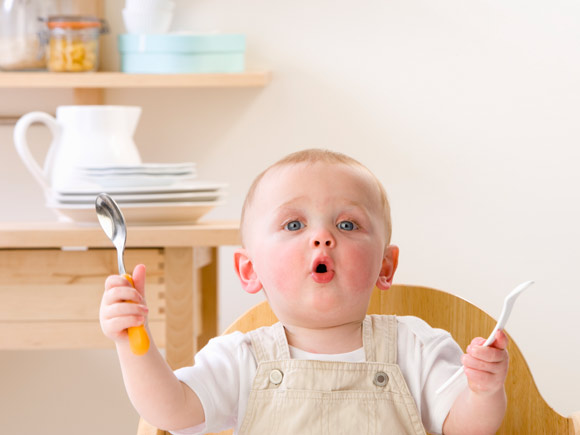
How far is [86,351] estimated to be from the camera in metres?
2.01

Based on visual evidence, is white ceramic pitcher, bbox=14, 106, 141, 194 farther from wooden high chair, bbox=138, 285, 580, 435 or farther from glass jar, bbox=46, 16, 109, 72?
wooden high chair, bbox=138, 285, 580, 435

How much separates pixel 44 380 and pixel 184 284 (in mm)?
730

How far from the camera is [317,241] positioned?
86 centimetres

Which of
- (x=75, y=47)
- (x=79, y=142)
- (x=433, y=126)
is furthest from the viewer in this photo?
(x=433, y=126)

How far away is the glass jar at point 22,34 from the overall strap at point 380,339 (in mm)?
1105

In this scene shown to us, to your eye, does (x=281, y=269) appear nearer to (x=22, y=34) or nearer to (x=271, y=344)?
(x=271, y=344)

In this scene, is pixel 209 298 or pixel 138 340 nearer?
pixel 138 340

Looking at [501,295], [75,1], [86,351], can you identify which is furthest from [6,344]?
[501,295]

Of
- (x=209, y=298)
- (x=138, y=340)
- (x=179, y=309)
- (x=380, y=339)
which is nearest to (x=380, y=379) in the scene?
(x=380, y=339)

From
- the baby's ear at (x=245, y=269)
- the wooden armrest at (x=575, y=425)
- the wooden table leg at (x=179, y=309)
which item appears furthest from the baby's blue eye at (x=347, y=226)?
the wooden table leg at (x=179, y=309)

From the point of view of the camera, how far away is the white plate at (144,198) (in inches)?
57.6

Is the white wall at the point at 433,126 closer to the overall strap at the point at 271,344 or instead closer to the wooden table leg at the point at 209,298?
the wooden table leg at the point at 209,298

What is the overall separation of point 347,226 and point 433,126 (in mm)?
1072

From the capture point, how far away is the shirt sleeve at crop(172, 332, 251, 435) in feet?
2.81
